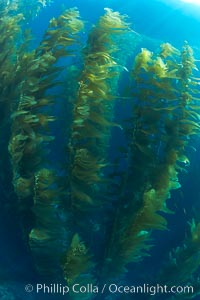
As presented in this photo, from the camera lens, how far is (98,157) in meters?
3.93

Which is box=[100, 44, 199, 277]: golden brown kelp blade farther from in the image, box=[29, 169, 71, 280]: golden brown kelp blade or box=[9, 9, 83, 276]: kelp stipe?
box=[9, 9, 83, 276]: kelp stipe

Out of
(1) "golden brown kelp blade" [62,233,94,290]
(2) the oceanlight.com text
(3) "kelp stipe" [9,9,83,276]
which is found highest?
(3) "kelp stipe" [9,9,83,276]

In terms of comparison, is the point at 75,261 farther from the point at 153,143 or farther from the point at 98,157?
the point at 153,143

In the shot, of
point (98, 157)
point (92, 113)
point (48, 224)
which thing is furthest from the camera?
point (98, 157)

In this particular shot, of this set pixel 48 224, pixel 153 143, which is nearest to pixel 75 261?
pixel 48 224

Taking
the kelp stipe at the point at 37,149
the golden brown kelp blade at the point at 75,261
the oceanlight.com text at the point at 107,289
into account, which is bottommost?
the oceanlight.com text at the point at 107,289

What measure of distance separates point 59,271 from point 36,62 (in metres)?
2.67

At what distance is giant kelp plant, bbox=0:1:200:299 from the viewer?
142 inches

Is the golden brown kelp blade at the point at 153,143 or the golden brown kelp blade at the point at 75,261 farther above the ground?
the golden brown kelp blade at the point at 153,143

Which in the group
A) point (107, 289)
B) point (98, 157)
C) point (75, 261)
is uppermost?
point (98, 157)

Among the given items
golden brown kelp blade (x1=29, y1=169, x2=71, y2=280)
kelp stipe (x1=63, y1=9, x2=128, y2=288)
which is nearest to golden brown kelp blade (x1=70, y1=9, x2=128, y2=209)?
kelp stipe (x1=63, y1=9, x2=128, y2=288)

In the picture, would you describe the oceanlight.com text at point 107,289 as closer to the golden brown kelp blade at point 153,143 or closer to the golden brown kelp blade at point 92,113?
the golden brown kelp blade at point 153,143

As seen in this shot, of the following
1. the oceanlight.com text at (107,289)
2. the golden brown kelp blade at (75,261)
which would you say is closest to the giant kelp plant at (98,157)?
the golden brown kelp blade at (75,261)

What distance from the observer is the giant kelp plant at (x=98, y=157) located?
360 cm
